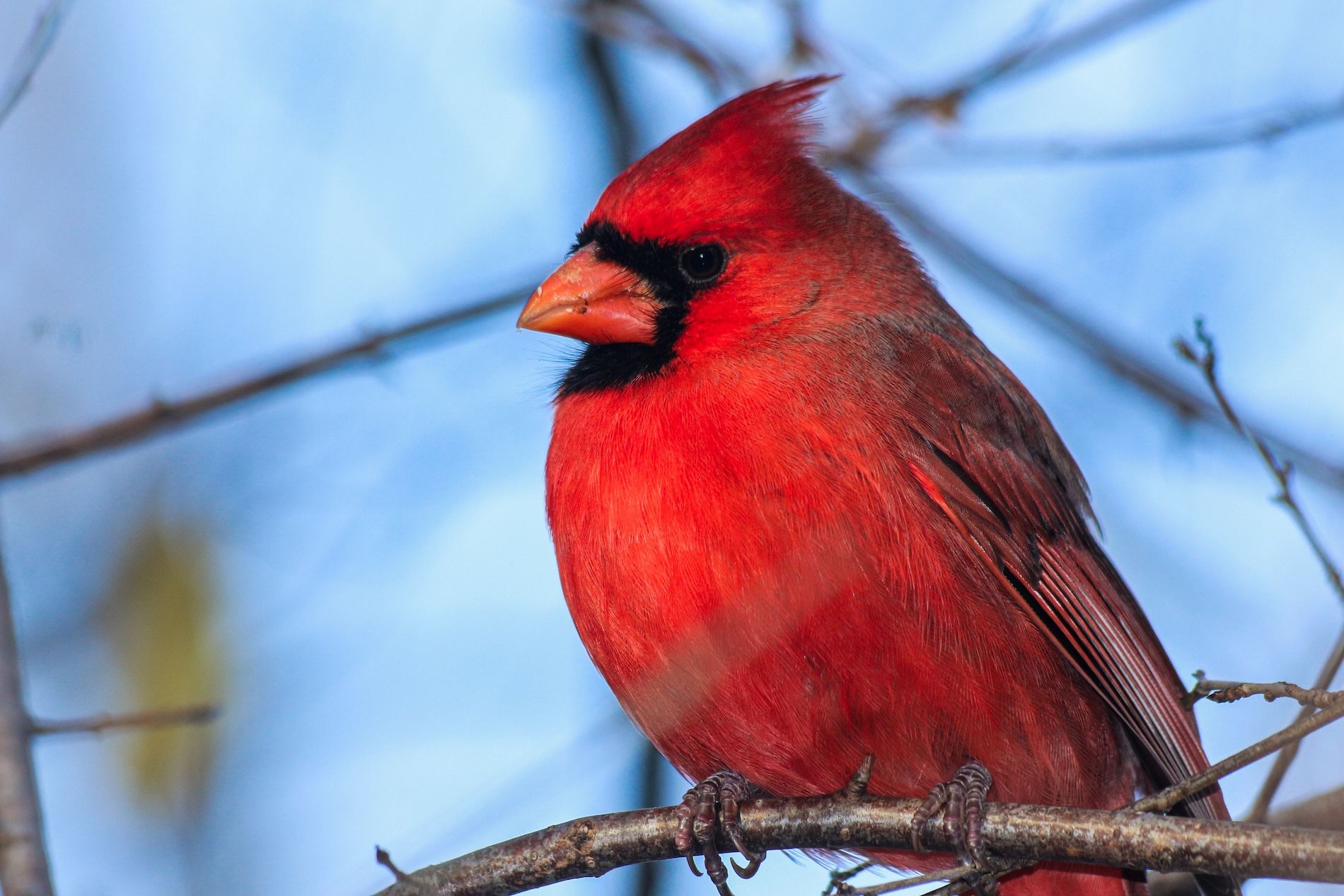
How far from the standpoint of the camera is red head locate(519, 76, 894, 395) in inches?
135

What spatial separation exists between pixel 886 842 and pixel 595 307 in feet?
4.42

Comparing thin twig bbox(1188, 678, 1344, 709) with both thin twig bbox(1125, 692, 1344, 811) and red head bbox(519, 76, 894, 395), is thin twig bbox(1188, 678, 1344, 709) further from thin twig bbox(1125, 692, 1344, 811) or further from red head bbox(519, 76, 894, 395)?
red head bbox(519, 76, 894, 395)

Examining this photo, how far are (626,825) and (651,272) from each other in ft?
4.19

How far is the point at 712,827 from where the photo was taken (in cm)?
304

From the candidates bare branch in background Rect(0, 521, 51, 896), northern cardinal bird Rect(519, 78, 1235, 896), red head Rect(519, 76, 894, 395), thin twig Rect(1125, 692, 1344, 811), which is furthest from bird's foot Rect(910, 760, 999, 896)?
bare branch in background Rect(0, 521, 51, 896)

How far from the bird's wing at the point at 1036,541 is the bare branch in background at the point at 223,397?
1311 millimetres

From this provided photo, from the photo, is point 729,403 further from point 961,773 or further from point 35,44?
point 35,44

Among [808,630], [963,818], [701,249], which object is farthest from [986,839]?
[701,249]

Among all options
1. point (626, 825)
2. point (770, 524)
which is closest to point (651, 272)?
point (770, 524)

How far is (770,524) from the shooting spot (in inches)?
116

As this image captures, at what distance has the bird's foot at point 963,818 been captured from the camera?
2766mm

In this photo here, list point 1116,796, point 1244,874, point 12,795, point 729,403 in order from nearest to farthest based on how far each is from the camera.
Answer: point 1244,874 < point 12,795 < point 729,403 < point 1116,796

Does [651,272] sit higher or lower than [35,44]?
lower

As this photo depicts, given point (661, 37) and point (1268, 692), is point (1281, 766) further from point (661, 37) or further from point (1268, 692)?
point (661, 37)
